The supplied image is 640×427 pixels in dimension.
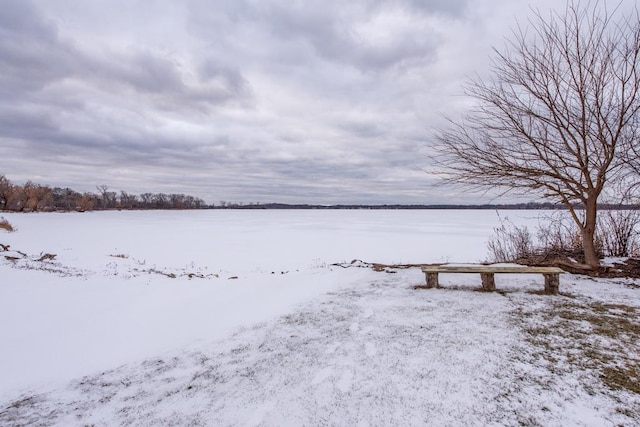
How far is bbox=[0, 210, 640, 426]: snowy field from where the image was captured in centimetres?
270

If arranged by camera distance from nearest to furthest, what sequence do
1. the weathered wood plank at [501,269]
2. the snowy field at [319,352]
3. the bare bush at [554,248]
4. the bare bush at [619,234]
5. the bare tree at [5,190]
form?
1. the snowy field at [319,352]
2. the weathered wood plank at [501,269]
3. the bare bush at [554,248]
4. the bare bush at [619,234]
5. the bare tree at [5,190]

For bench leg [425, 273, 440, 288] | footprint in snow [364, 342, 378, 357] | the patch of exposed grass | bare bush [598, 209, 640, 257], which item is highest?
bare bush [598, 209, 640, 257]

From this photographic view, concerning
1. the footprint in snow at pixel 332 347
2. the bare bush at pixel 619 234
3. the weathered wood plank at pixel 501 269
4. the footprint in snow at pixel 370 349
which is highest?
the bare bush at pixel 619 234

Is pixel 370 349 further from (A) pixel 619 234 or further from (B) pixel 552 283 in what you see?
(A) pixel 619 234

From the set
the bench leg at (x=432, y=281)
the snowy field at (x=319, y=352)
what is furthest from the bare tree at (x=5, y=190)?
the bench leg at (x=432, y=281)

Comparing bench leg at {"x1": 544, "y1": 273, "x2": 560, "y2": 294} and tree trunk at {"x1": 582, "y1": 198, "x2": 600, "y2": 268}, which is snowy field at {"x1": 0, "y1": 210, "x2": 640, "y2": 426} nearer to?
bench leg at {"x1": 544, "y1": 273, "x2": 560, "y2": 294}

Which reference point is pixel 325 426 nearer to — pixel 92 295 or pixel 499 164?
pixel 92 295

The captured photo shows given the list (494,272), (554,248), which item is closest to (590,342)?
(494,272)

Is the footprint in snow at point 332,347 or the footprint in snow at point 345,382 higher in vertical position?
the footprint in snow at point 332,347

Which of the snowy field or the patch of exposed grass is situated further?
the patch of exposed grass

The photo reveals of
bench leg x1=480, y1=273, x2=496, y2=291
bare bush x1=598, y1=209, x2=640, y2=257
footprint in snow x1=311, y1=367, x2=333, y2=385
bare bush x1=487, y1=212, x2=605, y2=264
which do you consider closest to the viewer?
footprint in snow x1=311, y1=367, x2=333, y2=385

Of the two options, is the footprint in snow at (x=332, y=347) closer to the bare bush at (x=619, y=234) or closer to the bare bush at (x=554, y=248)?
the bare bush at (x=554, y=248)

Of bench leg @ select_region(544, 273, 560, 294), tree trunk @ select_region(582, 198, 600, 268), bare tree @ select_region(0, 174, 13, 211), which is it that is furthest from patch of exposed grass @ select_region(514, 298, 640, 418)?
bare tree @ select_region(0, 174, 13, 211)

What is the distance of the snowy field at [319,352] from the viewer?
270cm
